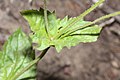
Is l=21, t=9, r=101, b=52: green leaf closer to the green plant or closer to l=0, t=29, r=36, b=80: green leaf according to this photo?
the green plant

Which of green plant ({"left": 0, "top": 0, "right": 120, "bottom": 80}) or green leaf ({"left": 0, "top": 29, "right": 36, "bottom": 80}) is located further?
green leaf ({"left": 0, "top": 29, "right": 36, "bottom": 80})

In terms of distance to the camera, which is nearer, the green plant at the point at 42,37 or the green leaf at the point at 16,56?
the green plant at the point at 42,37

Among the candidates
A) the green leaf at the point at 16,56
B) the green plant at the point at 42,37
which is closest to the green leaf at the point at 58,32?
the green plant at the point at 42,37

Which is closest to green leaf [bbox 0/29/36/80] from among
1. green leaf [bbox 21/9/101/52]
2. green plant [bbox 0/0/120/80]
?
green plant [bbox 0/0/120/80]

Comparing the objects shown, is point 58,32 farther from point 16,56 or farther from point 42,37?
point 16,56

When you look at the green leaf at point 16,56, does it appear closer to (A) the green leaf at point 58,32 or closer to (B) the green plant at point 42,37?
(B) the green plant at point 42,37

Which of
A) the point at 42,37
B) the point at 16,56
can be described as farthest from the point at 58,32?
the point at 16,56
